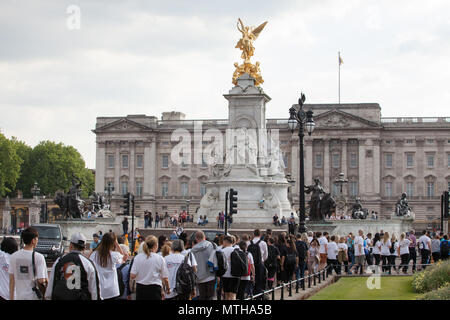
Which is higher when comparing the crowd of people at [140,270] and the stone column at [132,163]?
the stone column at [132,163]

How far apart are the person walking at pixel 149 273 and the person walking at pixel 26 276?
6.29 feet

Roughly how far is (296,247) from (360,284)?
271 cm

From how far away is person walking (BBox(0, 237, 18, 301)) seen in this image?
43.9 feet

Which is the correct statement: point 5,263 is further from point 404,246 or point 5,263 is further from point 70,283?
point 404,246

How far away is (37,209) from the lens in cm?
8569

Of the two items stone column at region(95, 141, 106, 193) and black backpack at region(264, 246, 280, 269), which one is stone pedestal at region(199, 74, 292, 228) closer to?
black backpack at region(264, 246, 280, 269)

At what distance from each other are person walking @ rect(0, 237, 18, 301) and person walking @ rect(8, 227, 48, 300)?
0.92 metres

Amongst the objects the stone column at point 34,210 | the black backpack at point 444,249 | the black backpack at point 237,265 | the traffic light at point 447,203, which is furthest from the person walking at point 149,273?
the stone column at point 34,210

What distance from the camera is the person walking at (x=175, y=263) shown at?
14578mm

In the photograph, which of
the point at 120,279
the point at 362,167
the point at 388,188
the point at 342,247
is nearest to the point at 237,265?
the point at 120,279

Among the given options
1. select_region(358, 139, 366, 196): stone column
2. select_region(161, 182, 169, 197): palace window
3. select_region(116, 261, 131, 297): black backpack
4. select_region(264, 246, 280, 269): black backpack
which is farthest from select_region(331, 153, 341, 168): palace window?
select_region(116, 261, 131, 297): black backpack

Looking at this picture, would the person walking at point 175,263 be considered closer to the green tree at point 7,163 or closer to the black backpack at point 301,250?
the black backpack at point 301,250
